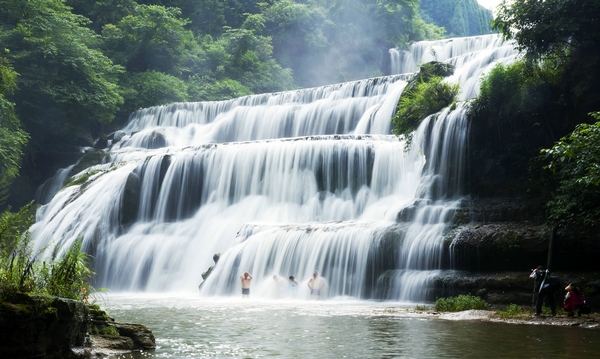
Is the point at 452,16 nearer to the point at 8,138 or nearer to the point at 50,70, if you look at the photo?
the point at 50,70

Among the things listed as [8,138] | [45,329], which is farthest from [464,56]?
[45,329]

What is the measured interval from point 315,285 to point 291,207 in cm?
968

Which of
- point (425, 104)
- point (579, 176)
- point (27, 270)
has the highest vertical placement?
point (425, 104)

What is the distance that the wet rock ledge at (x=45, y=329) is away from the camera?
27.3 ft

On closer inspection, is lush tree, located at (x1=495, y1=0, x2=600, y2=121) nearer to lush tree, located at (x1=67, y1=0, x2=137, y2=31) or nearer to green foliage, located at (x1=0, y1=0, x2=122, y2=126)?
green foliage, located at (x1=0, y1=0, x2=122, y2=126)

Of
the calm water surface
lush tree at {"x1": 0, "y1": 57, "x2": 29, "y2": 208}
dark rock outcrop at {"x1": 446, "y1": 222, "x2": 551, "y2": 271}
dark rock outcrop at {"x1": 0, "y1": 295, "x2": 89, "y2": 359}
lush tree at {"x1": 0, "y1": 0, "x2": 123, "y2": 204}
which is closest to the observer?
dark rock outcrop at {"x1": 0, "y1": 295, "x2": 89, "y2": 359}

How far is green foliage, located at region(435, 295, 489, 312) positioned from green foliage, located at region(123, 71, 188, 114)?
136ft

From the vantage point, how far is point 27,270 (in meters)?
9.23

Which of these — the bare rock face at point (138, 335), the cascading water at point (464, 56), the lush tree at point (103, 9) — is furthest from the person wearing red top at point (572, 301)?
the lush tree at point (103, 9)

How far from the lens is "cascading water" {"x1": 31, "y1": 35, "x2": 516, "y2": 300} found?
24.3 m

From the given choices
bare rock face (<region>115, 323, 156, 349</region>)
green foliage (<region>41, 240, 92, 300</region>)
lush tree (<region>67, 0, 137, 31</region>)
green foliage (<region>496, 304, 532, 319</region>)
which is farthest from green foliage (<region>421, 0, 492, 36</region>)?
green foliage (<region>41, 240, 92, 300</region>)

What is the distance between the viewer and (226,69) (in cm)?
6456

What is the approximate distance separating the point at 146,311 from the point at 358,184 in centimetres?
1481

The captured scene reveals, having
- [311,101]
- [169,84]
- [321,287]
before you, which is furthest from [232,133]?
[321,287]
